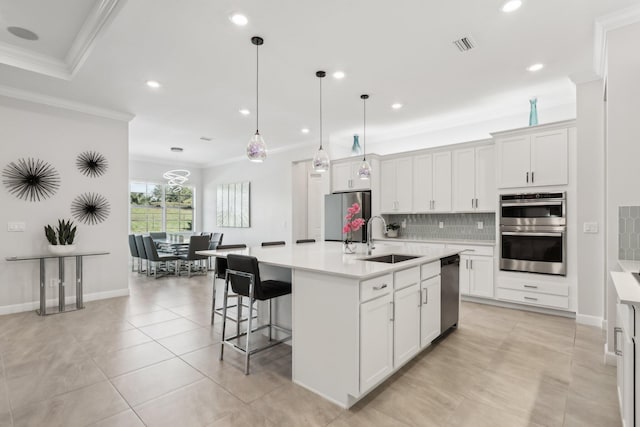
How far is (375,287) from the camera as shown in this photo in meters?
2.10

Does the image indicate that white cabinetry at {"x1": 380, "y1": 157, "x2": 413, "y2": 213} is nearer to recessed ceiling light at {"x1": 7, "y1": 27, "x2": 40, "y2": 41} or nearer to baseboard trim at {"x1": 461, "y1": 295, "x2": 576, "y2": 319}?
baseboard trim at {"x1": 461, "y1": 295, "x2": 576, "y2": 319}

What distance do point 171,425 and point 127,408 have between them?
394 mm

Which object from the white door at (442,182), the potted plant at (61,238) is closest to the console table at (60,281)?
the potted plant at (61,238)

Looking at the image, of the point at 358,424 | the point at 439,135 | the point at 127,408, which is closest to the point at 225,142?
the point at 439,135

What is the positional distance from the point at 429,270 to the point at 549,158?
245cm

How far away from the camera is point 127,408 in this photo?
79.0 inches

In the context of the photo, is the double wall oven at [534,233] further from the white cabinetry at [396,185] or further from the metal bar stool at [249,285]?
the metal bar stool at [249,285]

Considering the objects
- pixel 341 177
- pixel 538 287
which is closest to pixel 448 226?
pixel 538 287

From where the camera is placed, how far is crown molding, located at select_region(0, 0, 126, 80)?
8.46 feet

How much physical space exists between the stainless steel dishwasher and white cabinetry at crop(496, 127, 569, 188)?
1.63 m

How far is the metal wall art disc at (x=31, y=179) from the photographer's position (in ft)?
13.2

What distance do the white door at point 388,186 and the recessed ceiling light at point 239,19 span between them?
3545 millimetres

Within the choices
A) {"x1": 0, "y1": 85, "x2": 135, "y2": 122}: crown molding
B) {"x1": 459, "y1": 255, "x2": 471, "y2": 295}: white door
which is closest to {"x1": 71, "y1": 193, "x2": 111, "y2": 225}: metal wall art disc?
{"x1": 0, "y1": 85, "x2": 135, "y2": 122}: crown molding

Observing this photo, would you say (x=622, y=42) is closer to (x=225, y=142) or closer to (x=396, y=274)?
(x=396, y=274)
